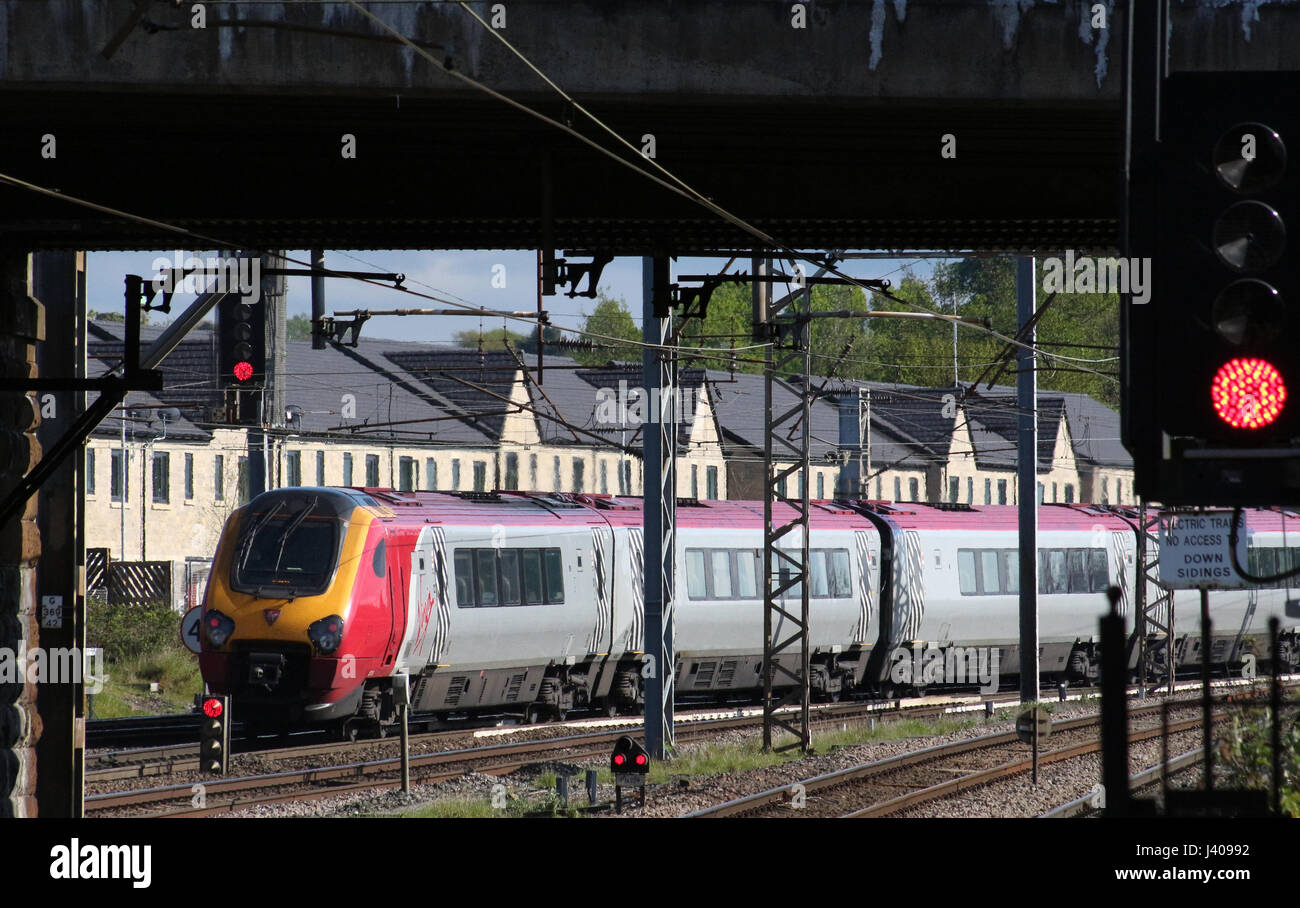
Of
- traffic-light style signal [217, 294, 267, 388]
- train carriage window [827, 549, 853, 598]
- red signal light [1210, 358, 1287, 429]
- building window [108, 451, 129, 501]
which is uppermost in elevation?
traffic-light style signal [217, 294, 267, 388]

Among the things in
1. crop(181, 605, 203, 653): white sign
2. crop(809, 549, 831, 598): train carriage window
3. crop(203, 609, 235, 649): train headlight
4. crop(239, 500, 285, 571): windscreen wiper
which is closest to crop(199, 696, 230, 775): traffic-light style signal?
crop(203, 609, 235, 649): train headlight

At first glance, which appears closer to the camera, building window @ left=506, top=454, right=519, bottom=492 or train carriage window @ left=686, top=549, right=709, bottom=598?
train carriage window @ left=686, top=549, right=709, bottom=598

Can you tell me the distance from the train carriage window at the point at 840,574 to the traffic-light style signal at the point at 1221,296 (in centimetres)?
2329

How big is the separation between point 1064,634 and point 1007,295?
67.1 meters

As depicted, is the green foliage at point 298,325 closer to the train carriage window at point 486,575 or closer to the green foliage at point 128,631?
the green foliage at point 128,631

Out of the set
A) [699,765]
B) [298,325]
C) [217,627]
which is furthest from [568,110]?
[298,325]

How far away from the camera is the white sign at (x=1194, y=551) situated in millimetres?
11523

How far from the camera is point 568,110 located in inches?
335

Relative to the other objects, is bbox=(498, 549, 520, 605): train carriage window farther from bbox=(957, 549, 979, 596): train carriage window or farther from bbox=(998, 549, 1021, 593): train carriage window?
bbox=(998, 549, 1021, 593): train carriage window

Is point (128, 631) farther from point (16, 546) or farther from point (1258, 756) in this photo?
point (1258, 756)

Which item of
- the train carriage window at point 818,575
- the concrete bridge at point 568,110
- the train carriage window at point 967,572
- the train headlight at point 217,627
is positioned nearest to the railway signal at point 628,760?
the concrete bridge at point 568,110

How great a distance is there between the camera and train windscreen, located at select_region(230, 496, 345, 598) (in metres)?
20.2

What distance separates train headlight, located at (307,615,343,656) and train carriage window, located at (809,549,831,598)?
9509 millimetres
